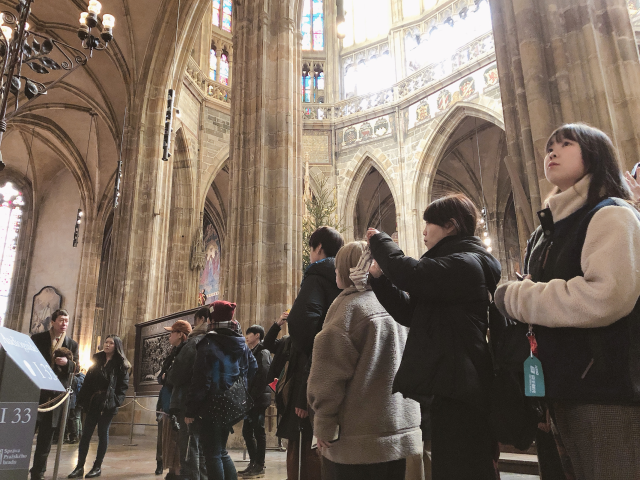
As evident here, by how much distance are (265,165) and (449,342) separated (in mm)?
6595

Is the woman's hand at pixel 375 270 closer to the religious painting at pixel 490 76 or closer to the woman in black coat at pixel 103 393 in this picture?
the woman in black coat at pixel 103 393

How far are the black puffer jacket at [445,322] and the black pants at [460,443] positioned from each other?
6 cm

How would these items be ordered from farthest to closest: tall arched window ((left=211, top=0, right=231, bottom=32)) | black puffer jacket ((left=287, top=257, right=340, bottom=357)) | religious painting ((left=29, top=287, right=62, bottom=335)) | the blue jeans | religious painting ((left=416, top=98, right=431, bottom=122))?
religious painting ((left=29, top=287, right=62, bottom=335)), tall arched window ((left=211, top=0, right=231, bottom=32)), religious painting ((left=416, top=98, right=431, bottom=122)), the blue jeans, black puffer jacket ((left=287, top=257, right=340, bottom=357))

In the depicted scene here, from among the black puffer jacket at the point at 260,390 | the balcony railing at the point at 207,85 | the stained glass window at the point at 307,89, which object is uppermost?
the stained glass window at the point at 307,89

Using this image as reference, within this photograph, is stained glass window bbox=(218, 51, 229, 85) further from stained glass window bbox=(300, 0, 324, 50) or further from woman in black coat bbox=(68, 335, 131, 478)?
woman in black coat bbox=(68, 335, 131, 478)

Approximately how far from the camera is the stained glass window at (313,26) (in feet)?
66.6

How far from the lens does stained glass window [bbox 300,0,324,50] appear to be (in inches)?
799

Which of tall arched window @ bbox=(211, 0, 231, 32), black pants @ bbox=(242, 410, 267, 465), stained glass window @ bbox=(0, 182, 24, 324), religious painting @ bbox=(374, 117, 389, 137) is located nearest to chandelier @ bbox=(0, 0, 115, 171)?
black pants @ bbox=(242, 410, 267, 465)

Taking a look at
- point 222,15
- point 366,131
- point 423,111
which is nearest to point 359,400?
point 423,111

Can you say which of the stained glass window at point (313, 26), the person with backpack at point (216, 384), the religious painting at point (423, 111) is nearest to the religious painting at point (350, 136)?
the religious painting at point (423, 111)

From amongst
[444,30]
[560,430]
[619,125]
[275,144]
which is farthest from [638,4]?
[560,430]

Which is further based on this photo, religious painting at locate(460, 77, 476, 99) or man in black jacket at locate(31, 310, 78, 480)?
religious painting at locate(460, 77, 476, 99)

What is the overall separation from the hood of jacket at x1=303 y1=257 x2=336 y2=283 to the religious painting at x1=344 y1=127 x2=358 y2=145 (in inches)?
648

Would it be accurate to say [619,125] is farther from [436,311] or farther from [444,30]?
[444,30]
